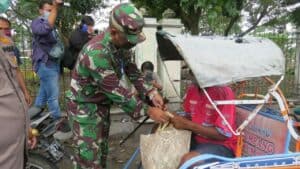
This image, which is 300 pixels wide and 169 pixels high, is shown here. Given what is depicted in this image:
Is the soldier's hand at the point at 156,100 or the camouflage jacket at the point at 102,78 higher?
the camouflage jacket at the point at 102,78

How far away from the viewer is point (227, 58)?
8.98 feet

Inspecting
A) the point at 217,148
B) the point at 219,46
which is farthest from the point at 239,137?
the point at 219,46

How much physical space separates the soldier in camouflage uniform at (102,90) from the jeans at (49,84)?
2094 mm

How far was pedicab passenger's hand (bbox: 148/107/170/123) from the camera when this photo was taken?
9.11 feet

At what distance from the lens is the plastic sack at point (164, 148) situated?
271 centimetres

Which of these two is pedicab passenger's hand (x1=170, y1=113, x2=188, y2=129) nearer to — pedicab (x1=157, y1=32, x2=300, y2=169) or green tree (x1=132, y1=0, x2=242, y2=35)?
pedicab (x1=157, y1=32, x2=300, y2=169)

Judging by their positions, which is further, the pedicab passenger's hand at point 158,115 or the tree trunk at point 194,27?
the tree trunk at point 194,27

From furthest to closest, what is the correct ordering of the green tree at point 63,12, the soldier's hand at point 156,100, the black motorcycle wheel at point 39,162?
1. the green tree at point 63,12
2. the black motorcycle wheel at point 39,162
3. the soldier's hand at point 156,100

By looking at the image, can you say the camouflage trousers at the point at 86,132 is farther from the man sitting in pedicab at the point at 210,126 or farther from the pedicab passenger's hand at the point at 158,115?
the man sitting in pedicab at the point at 210,126

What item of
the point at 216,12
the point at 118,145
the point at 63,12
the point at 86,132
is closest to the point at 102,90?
the point at 86,132

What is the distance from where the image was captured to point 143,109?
8.95 ft

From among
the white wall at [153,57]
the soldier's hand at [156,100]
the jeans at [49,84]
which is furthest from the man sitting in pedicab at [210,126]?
the white wall at [153,57]

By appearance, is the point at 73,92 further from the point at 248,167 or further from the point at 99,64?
the point at 248,167

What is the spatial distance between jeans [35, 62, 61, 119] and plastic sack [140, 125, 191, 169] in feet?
7.87
